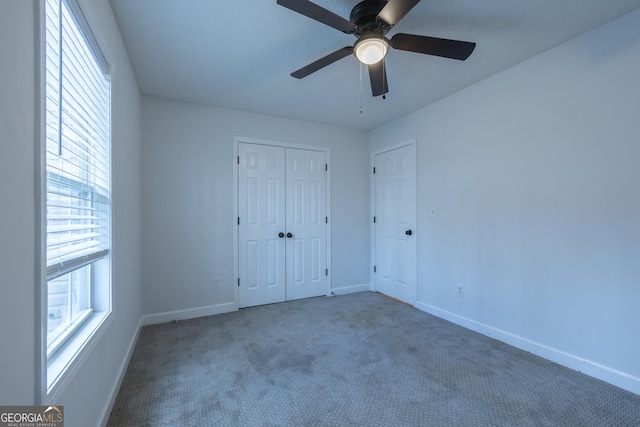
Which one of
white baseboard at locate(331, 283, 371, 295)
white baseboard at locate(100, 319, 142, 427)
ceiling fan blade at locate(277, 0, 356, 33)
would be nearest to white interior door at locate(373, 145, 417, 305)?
white baseboard at locate(331, 283, 371, 295)

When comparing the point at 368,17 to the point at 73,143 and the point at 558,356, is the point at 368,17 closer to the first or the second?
the point at 73,143

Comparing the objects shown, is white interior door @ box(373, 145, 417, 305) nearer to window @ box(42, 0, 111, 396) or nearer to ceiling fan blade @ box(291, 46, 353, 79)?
ceiling fan blade @ box(291, 46, 353, 79)

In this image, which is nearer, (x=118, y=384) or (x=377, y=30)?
(x=377, y=30)

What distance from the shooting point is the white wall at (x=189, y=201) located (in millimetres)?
3127

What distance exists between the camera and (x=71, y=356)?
116 cm

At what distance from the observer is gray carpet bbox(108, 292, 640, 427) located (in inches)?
65.5

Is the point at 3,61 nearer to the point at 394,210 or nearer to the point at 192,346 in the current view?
the point at 192,346

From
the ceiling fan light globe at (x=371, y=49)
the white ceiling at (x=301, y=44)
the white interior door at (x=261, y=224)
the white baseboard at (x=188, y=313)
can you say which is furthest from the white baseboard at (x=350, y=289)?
the ceiling fan light globe at (x=371, y=49)

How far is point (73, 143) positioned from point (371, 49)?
5.36 feet

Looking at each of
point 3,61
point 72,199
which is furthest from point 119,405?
point 3,61

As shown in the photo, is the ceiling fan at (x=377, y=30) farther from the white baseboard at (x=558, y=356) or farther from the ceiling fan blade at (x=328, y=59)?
the white baseboard at (x=558, y=356)

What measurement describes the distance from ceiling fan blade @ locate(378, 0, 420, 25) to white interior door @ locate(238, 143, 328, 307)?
7.89 ft

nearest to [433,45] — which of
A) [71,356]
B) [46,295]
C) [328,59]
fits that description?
[328,59]

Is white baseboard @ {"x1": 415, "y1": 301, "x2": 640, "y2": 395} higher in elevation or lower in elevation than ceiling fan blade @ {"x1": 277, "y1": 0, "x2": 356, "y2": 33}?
lower
